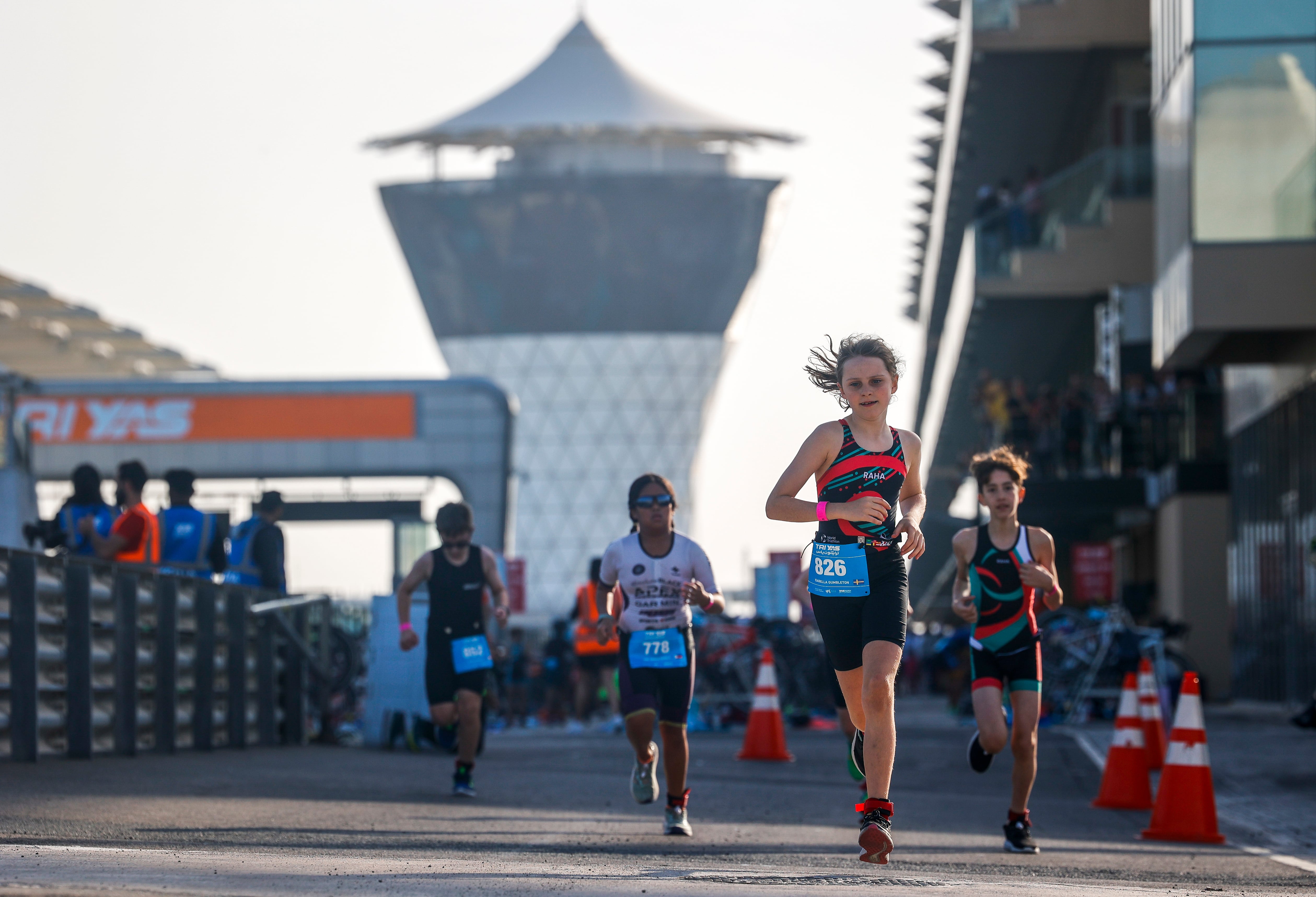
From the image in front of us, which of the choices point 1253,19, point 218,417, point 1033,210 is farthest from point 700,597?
point 218,417

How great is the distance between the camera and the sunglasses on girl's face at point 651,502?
10070mm

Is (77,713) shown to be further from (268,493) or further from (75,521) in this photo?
(268,493)

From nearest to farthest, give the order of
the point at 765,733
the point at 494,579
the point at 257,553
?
1. the point at 494,579
2. the point at 257,553
3. the point at 765,733

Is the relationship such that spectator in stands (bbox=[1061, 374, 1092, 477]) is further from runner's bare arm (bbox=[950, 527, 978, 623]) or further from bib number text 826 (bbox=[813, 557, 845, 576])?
bib number text 826 (bbox=[813, 557, 845, 576])

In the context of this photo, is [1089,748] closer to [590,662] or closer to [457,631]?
[590,662]

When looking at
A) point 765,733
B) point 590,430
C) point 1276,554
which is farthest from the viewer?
point 590,430

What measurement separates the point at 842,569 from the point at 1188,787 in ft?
12.9

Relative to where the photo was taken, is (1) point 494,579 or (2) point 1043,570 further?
(1) point 494,579

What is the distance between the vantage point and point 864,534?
7656mm

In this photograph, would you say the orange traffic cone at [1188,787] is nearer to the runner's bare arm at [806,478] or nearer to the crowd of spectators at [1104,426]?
the runner's bare arm at [806,478]

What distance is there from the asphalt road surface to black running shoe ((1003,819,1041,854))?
122 mm

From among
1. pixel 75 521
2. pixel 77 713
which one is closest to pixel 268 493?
pixel 75 521

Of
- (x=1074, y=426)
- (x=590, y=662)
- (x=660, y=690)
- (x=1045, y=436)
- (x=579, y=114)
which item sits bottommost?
(x=590, y=662)

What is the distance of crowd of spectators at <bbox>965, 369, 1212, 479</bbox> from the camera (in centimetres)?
3000
